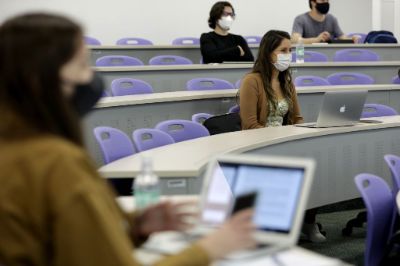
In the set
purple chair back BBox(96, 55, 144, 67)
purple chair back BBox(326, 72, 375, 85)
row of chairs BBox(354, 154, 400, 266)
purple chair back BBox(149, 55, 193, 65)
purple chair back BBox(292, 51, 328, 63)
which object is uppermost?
purple chair back BBox(96, 55, 144, 67)

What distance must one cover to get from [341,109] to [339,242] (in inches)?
34.4

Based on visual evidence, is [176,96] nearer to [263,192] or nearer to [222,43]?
[222,43]

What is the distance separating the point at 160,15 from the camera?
1070cm

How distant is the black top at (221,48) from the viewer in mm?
7483

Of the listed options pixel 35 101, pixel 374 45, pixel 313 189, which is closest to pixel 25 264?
pixel 35 101

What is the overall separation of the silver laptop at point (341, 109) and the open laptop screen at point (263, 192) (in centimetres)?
276

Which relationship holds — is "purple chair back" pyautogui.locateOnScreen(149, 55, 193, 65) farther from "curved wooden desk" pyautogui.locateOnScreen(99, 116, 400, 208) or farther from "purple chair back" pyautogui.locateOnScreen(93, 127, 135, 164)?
"purple chair back" pyautogui.locateOnScreen(93, 127, 135, 164)

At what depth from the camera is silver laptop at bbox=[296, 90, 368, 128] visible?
15.1ft

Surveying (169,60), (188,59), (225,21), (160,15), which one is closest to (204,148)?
(225,21)

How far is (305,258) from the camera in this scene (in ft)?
6.03

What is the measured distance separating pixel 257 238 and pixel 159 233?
14.2 inches

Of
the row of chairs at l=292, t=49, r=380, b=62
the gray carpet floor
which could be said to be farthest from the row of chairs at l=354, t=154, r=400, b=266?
the row of chairs at l=292, t=49, r=380, b=62

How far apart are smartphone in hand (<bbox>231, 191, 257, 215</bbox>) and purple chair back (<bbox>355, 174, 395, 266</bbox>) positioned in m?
1.50

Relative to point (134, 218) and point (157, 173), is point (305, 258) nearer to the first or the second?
point (134, 218)
